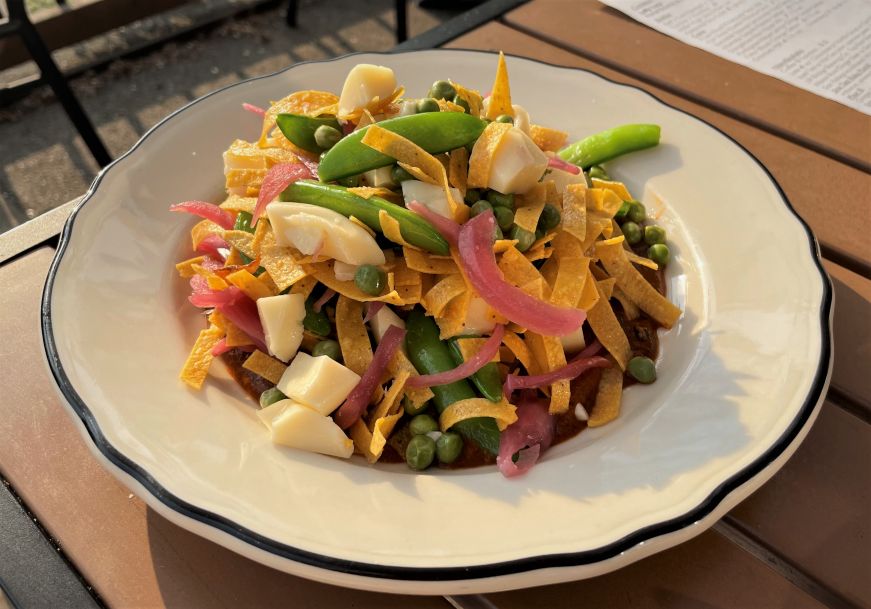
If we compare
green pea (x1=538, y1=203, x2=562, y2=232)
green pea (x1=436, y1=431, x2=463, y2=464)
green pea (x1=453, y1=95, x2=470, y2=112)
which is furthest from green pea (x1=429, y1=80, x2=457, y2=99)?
green pea (x1=436, y1=431, x2=463, y2=464)

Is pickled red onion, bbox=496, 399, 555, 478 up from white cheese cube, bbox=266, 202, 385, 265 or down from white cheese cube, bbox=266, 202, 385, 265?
down

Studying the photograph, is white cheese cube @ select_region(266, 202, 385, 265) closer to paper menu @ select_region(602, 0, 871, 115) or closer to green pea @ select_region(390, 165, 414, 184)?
green pea @ select_region(390, 165, 414, 184)

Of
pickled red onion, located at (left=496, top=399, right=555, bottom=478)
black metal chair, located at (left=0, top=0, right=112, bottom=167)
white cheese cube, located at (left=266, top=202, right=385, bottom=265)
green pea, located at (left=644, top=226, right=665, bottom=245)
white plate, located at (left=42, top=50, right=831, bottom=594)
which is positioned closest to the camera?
white plate, located at (left=42, top=50, right=831, bottom=594)

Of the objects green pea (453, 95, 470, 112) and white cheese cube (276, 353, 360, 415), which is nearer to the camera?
white cheese cube (276, 353, 360, 415)

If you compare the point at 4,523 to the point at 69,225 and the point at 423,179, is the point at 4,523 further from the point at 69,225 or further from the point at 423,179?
the point at 423,179

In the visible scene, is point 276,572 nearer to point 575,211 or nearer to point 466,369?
point 466,369

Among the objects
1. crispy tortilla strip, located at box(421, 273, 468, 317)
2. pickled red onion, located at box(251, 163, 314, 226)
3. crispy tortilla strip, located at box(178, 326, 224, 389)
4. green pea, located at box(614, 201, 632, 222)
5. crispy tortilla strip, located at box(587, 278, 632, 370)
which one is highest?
pickled red onion, located at box(251, 163, 314, 226)

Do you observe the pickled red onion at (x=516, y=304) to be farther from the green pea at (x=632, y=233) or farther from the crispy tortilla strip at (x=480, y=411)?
the green pea at (x=632, y=233)
